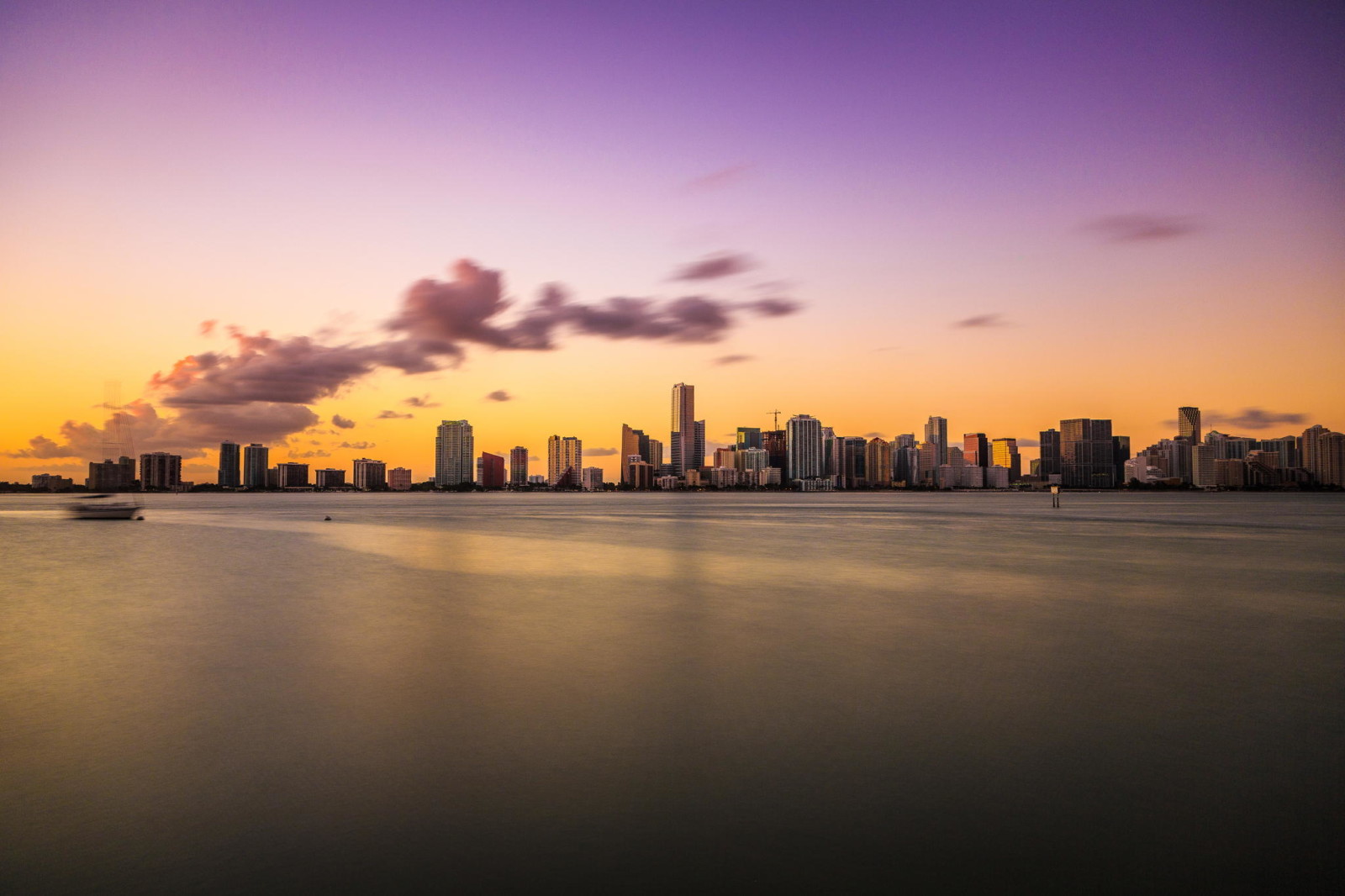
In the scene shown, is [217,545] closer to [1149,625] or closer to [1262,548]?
[1149,625]

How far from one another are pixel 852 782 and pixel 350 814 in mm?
4513

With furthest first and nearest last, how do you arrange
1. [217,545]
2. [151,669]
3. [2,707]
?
[217,545]
[151,669]
[2,707]

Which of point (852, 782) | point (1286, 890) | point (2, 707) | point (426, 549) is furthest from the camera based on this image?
point (426, 549)

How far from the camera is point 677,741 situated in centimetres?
845

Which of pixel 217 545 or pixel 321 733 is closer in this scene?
pixel 321 733

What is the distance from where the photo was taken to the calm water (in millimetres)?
5652

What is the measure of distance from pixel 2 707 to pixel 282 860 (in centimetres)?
740

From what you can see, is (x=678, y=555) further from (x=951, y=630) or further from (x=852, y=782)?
(x=852, y=782)

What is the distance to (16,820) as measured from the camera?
251 inches

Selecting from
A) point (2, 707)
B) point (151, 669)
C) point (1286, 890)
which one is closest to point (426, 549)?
point (151, 669)

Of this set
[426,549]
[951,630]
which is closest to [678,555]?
Answer: [426,549]

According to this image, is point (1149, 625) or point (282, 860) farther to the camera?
point (1149, 625)

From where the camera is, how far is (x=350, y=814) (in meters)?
6.47

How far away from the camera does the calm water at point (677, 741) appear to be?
565cm
